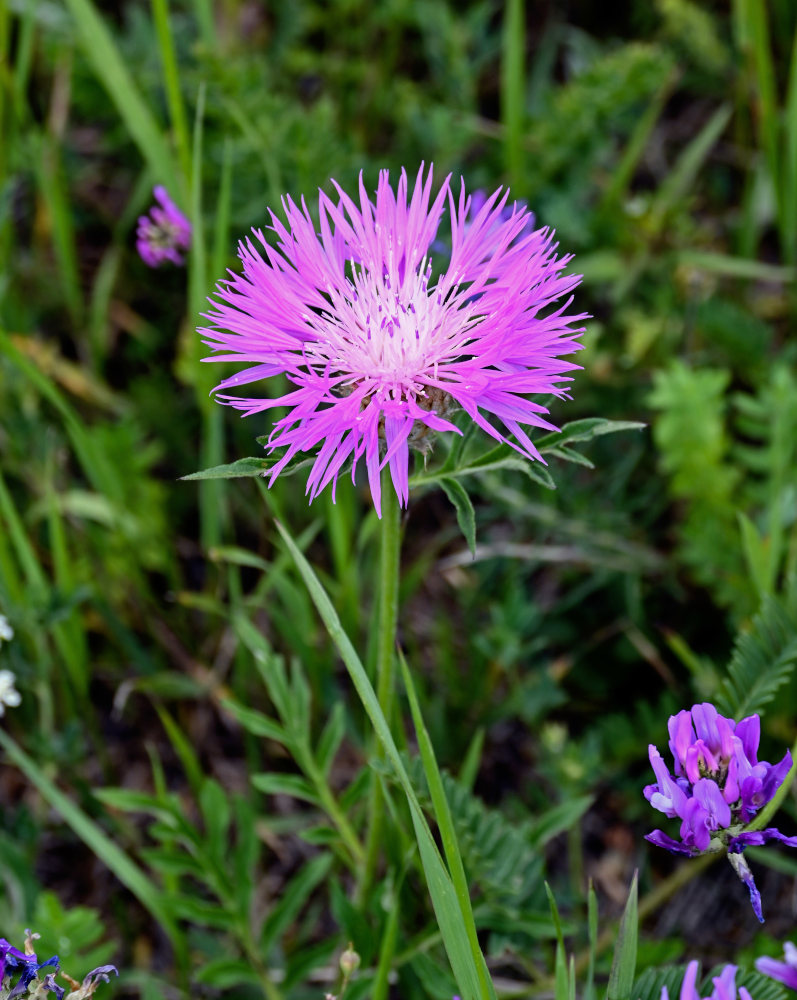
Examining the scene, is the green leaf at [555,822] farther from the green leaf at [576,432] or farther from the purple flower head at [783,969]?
Answer: the green leaf at [576,432]

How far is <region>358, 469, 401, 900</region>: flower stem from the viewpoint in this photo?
1417 millimetres

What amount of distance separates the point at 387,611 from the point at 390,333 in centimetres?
40

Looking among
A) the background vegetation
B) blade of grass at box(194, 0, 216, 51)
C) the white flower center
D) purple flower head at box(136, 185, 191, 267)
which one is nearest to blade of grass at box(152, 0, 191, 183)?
the background vegetation

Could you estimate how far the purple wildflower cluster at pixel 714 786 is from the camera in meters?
1.25

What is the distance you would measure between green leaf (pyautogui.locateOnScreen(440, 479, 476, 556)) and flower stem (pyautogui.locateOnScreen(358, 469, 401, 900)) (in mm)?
78

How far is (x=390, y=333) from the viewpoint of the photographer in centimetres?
148

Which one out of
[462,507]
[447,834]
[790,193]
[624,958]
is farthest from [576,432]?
[790,193]

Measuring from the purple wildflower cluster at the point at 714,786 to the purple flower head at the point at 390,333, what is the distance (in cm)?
41

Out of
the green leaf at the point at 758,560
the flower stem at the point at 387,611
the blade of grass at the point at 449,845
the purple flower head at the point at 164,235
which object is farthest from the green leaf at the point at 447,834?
the purple flower head at the point at 164,235

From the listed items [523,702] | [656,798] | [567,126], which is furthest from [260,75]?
[656,798]

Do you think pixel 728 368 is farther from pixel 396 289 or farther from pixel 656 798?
pixel 656 798

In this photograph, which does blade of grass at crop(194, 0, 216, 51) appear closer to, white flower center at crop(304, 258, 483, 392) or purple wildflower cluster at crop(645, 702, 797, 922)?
white flower center at crop(304, 258, 483, 392)

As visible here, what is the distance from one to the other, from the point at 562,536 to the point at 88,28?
1.61m

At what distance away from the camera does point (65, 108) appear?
321 cm
